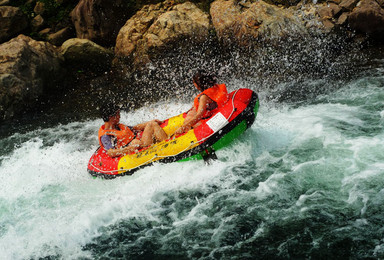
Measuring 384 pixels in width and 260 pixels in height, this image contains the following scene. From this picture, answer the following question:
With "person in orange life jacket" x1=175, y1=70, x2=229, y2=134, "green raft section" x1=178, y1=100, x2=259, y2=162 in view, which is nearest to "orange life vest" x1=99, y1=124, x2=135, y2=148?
"person in orange life jacket" x1=175, y1=70, x2=229, y2=134

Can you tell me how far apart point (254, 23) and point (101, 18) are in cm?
496

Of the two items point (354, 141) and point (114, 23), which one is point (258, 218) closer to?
point (354, 141)

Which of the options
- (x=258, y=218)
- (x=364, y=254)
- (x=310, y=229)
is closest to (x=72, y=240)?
(x=258, y=218)

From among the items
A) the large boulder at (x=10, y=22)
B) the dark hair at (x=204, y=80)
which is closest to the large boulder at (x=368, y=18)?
the dark hair at (x=204, y=80)

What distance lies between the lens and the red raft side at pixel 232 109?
583 centimetres

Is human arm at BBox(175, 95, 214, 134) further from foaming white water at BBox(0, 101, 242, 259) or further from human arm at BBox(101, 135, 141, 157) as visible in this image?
human arm at BBox(101, 135, 141, 157)

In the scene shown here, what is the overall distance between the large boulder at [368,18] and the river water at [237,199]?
268cm

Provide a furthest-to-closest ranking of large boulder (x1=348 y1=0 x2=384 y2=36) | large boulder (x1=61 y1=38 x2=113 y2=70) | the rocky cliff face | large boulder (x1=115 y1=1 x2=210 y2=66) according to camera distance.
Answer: large boulder (x1=61 y1=38 x2=113 y2=70) < large boulder (x1=115 y1=1 x2=210 y2=66) < the rocky cliff face < large boulder (x1=348 y1=0 x2=384 y2=36)

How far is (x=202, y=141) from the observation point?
5836 millimetres

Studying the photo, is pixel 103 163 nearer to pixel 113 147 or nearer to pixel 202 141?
pixel 113 147

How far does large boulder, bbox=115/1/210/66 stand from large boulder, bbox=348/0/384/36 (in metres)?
3.89

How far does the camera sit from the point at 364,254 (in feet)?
13.0

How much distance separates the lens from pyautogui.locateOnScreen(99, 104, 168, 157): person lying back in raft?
6.18m

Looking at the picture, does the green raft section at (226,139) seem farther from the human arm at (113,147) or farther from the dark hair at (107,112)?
the dark hair at (107,112)
